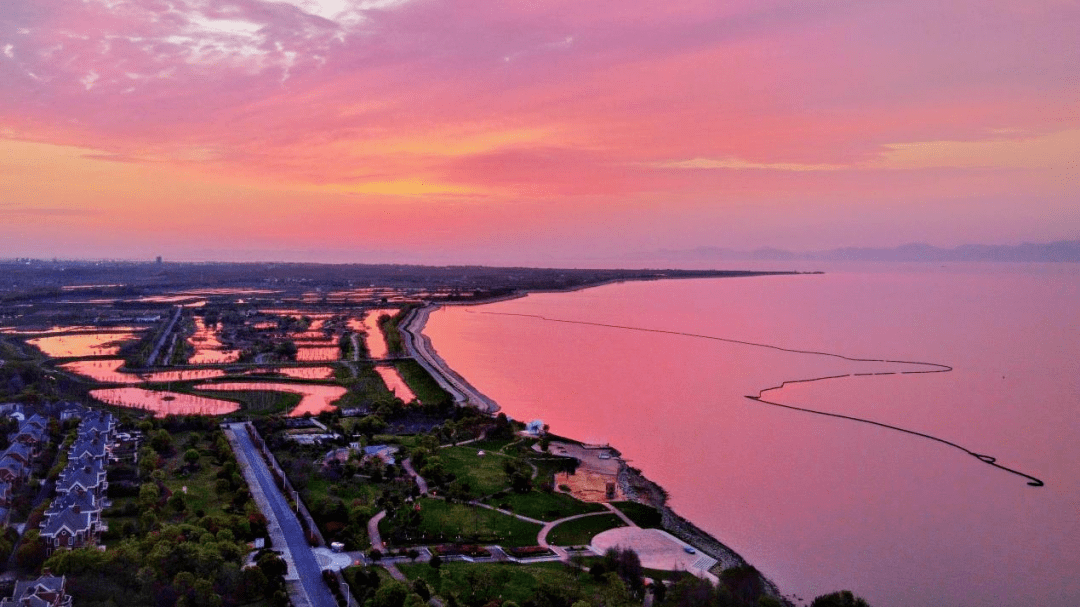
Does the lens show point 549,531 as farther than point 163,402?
No

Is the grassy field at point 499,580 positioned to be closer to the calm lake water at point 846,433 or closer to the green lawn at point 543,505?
the green lawn at point 543,505

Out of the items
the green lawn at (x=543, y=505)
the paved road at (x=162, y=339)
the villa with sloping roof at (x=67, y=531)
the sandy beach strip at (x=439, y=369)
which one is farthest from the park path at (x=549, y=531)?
the paved road at (x=162, y=339)

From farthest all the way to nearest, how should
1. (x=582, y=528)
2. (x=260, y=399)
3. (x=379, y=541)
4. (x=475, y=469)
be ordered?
(x=260, y=399) < (x=475, y=469) < (x=582, y=528) < (x=379, y=541)

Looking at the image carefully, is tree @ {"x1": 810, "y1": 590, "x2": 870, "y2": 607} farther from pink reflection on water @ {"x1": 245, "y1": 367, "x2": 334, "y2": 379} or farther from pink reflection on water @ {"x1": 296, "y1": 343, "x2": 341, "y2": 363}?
pink reflection on water @ {"x1": 296, "y1": 343, "x2": 341, "y2": 363}

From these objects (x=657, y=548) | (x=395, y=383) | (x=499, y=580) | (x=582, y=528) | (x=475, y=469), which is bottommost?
(x=657, y=548)

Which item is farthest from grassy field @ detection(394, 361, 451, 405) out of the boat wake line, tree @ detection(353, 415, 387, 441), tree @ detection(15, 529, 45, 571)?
tree @ detection(15, 529, 45, 571)

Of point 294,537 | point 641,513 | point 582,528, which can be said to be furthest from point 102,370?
point 641,513

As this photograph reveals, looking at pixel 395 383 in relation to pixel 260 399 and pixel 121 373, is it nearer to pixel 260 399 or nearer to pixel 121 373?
pixel 260 399
